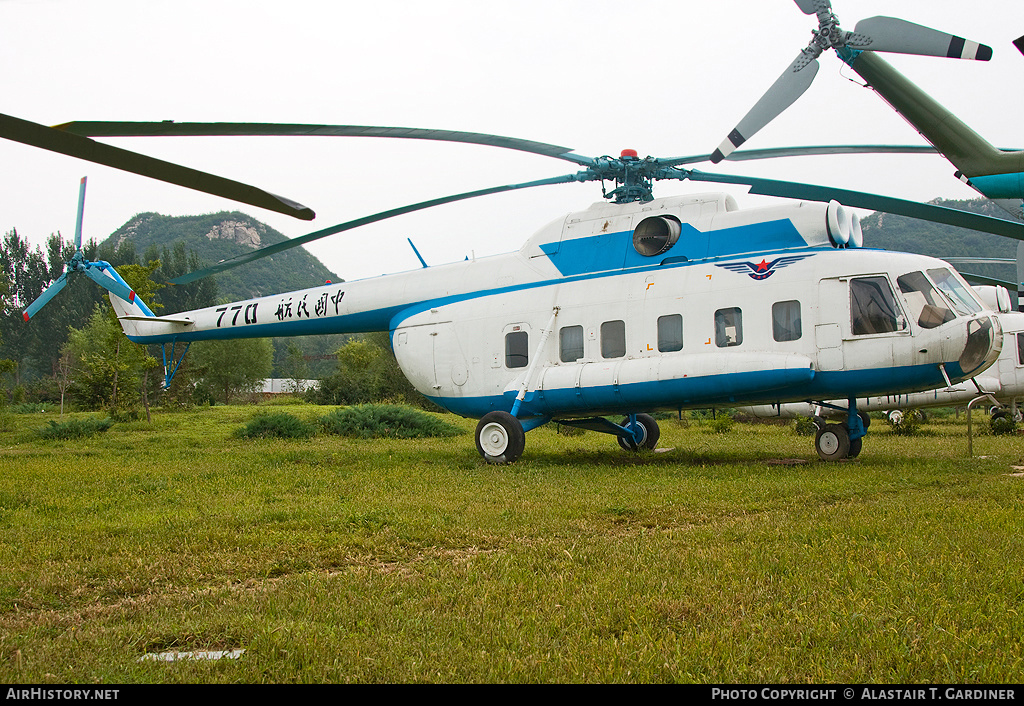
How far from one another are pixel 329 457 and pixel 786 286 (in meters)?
7.87

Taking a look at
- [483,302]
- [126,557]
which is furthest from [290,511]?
[483,302]

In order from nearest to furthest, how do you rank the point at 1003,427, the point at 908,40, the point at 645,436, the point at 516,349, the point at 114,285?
the point at 908,40 < the point at 516,349 < the point at 645,436 < the point at 114,285 < the point at 1003,427

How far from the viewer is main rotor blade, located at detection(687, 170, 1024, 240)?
8078 millimetres

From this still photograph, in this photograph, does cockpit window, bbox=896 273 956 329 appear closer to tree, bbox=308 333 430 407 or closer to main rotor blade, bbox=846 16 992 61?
main rotor blade, bbox=846 16 992 61

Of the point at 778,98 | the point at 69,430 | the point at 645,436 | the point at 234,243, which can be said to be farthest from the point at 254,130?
the point at 234,243

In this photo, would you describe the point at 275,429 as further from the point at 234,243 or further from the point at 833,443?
the point at 234,243

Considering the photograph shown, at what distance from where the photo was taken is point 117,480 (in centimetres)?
997

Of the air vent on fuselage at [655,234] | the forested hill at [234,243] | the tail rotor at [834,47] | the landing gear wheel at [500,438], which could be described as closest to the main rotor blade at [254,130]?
the air vent on fuselage at [655,234]

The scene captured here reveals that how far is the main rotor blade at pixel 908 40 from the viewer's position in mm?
6556

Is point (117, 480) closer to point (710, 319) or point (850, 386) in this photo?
point (710, 319)

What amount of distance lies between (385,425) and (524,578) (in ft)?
50.0

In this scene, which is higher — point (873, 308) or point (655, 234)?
point (655, 234)

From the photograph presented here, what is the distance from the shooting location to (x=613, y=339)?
38.7 ft

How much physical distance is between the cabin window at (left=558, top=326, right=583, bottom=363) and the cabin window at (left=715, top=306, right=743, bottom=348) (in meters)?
2.22
